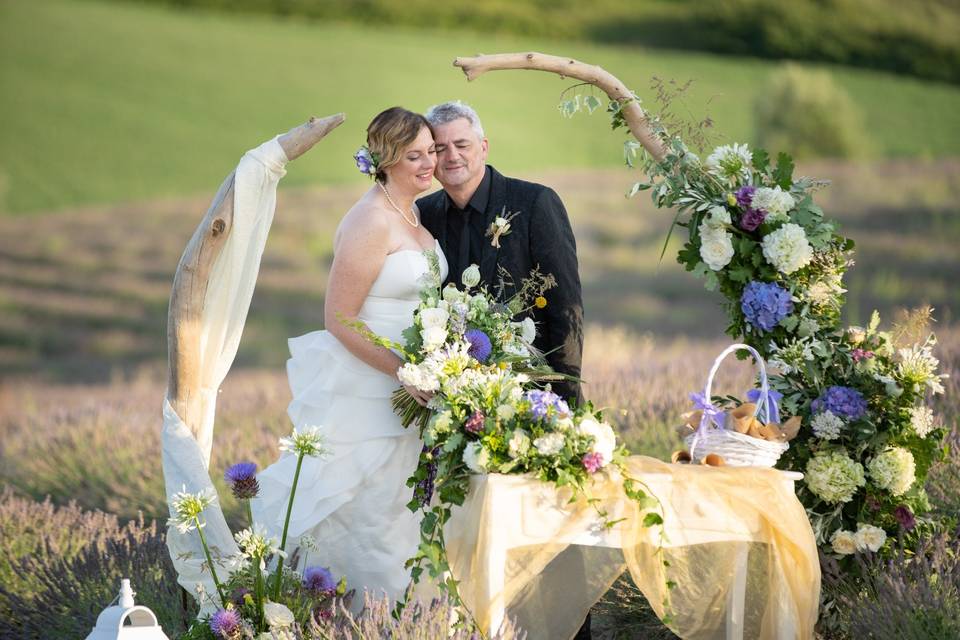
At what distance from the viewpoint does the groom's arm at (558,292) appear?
4500 millimetres

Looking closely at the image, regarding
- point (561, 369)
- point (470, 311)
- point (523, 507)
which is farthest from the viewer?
point (561, 369)

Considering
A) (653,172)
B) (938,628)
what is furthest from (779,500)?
(653,172)

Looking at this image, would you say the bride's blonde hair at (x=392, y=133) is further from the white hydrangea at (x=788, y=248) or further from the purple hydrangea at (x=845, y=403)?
the purple hydrangea at (x=845, y=403)

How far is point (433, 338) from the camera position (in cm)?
373

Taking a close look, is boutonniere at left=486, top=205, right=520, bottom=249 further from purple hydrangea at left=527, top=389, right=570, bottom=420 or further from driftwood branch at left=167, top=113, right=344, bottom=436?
purple hydrangea at left=527, top=389, right=570, bottom=420

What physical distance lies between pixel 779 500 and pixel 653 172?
1448 millimetres

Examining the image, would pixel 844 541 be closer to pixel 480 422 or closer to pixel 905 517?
pixel 905 517

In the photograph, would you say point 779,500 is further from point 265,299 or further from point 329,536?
point 265,299

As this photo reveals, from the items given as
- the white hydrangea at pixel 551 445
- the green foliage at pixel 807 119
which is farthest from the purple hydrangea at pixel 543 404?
the green foliage at pixel 807 119

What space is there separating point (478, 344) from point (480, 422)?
0.36m

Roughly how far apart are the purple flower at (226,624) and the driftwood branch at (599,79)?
2199 millimetres

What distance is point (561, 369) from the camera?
453cm

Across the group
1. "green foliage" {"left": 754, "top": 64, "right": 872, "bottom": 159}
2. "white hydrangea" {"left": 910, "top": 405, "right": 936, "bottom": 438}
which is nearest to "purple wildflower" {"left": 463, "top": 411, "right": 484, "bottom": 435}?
"white hydrangea" {"left": 910, "top": 405, "right": 936, "bottom": 438}

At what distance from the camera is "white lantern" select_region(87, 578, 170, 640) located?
320cm
